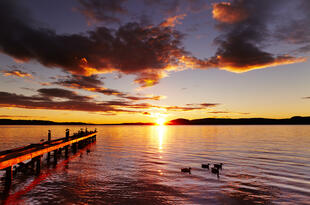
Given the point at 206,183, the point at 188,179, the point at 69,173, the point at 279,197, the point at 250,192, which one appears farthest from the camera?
the point at 69,173

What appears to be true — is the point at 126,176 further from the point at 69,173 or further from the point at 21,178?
the point at 21,178

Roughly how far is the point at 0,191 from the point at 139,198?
25.7 ft

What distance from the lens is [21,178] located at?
13.8 metres

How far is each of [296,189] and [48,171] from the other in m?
18.0

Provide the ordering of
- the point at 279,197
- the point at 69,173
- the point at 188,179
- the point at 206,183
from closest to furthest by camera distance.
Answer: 1. the point at 279,197
2. the point at 206,183
3. the point at 188,179
4. the point at 69,173

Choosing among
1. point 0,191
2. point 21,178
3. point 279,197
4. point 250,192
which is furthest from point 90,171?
point 279,197

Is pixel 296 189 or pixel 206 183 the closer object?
pixel 296 189

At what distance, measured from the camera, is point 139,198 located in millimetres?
10289

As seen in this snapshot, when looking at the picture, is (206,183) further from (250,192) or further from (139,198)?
(139,198)

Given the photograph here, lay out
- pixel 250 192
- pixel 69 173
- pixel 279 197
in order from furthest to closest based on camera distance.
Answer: pixel 69 173, pixel 250 192, pixel 279 197

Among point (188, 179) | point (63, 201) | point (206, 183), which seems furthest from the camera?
point (188, 179)

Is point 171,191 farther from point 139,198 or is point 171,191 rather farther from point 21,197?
Result: point 21,197

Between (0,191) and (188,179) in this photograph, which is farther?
(188,179)

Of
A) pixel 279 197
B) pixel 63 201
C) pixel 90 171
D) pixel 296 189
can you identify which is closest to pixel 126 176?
pixel 90 171
